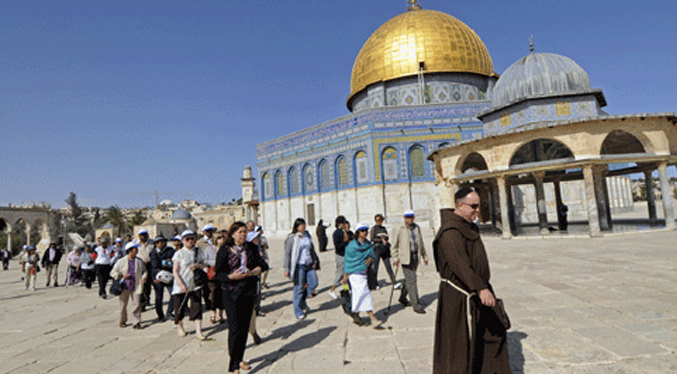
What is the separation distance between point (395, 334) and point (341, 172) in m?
26.0

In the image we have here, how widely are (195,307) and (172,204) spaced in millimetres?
106906

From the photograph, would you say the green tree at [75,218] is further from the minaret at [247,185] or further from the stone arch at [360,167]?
the stone arch at [360,167]

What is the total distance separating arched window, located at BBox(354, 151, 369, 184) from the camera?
29.0 metres

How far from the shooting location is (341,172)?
101 feet

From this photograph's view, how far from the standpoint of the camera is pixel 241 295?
413 cm

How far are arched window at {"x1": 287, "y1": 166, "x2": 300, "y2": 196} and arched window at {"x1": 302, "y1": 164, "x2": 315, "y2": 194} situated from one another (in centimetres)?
100

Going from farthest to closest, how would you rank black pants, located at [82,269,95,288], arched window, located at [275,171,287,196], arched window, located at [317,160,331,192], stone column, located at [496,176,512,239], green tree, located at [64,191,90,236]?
1. green tree, located at [64,191,90,236]
2. arched window, located at [275,171,287,196]
3. arched window, located at [317,160,331,192]
4. stone column, located at [496,176,512,239]
5. black pants, located at [82,269,95,288]

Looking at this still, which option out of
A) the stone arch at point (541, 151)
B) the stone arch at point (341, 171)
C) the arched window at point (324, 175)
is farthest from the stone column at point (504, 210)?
the arched window at point (324, 175)

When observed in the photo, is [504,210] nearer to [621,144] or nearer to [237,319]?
[621,144]

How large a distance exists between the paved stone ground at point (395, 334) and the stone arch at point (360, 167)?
20685mm

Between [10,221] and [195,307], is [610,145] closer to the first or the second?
[195,307]

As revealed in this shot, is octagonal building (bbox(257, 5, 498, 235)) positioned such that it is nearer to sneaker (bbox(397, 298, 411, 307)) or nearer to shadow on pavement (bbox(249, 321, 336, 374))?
sneaker (bbox(397, 298, 411, 307))

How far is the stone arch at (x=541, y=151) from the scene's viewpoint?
776 inches

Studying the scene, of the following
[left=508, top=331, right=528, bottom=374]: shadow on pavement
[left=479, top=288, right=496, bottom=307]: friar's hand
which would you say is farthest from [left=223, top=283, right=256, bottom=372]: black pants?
[left=508, top=331, right=528, bottom=374]: shadow on pavement
